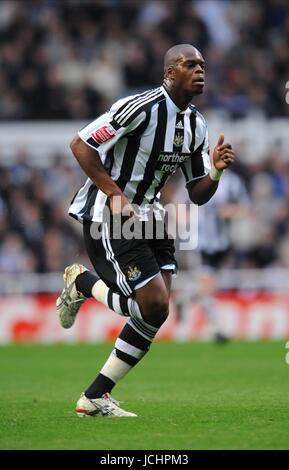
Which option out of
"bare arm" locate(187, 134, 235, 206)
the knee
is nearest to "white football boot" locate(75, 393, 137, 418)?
the knee

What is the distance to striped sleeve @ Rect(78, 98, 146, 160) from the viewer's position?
7074 millimetres

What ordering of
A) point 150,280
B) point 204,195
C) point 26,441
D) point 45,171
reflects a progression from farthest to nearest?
point 45,171
point 204,195
point 150,280
point 26,441

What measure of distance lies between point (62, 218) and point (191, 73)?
31.8 feet

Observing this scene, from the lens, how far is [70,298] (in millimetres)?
8016

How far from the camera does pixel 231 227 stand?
1636 centimetres

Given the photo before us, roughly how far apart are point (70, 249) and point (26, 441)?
416 inches

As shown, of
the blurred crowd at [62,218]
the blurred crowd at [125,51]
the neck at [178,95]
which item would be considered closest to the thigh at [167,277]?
the neck at [178,95]

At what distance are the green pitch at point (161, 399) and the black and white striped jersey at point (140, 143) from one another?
4.56ft

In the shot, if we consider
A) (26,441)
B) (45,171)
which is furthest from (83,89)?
(26,441)

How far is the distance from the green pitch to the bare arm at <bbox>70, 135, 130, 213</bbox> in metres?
1.36

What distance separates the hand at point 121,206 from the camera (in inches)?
269

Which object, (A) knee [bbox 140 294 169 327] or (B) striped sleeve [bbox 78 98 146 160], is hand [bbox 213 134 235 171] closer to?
(B) striped sleeve [bbox 78 98 146 160]

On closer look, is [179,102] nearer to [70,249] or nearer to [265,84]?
[70,249]

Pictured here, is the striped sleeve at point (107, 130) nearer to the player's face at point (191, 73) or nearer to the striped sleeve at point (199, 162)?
the player's face at point (191, 73)
